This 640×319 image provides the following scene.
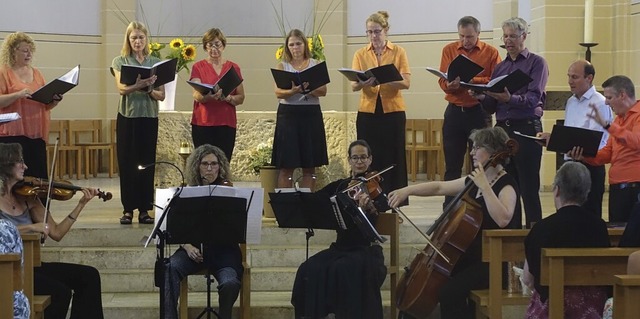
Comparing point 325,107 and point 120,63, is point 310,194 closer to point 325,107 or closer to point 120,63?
point 120,63

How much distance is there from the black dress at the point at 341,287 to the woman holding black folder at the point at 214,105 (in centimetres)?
187

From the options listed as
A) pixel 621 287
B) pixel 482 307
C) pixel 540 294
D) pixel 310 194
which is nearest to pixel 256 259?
pixel 310 194

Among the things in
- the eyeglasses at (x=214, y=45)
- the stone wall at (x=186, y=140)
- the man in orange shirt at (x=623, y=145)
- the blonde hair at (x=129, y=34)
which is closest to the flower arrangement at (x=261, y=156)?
the stone wall at (x=186, y=140)

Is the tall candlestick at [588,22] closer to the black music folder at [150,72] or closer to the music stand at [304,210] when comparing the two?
the black music folder at [150,72]

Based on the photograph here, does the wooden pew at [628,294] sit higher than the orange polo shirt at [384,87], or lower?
lower

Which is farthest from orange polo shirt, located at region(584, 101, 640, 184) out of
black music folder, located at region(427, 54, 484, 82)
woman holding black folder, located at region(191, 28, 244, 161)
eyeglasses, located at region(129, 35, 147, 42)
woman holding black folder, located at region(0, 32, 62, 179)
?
woman holding black folder, located at region(0, 32, 62, 179)

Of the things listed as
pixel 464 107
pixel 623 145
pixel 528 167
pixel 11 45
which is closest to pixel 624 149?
pixel 623 145

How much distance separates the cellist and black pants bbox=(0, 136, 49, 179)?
262cm

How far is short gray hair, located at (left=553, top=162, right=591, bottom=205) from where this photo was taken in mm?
4684

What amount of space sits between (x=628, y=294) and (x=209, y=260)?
2.75 m

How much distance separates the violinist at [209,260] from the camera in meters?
5.83

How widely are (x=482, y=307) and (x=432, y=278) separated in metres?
0.31

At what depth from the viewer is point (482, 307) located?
5539 millimetres

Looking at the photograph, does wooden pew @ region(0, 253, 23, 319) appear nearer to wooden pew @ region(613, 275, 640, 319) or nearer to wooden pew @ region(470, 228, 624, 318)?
wooden pew @ region(470, 228, 624, 318)
